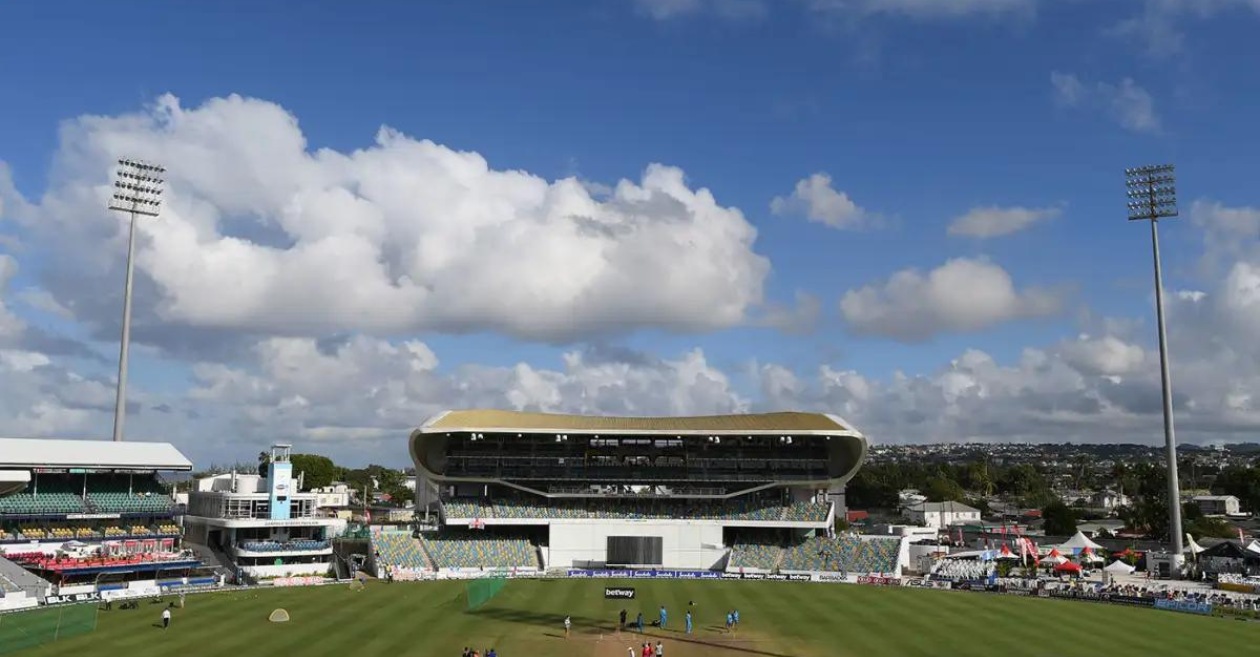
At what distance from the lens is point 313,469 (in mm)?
149625

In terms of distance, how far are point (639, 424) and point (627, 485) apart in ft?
23.6

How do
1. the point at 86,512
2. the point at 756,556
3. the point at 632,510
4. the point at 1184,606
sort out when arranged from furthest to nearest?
the point at 632,510 → the point at 756,556 → the point at 86,512 → the point at 1184,606

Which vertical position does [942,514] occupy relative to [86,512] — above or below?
below

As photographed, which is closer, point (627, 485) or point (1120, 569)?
point (1120, 569)

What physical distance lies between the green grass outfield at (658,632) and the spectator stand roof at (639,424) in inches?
887

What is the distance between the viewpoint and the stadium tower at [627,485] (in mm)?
82875

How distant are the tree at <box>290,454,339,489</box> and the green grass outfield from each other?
287 ft

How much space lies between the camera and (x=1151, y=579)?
7362 centimetres

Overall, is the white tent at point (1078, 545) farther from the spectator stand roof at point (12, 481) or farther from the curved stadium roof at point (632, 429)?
the spectator stand roof at point (12, 481)

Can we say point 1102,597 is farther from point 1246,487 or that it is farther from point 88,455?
point 1246,487

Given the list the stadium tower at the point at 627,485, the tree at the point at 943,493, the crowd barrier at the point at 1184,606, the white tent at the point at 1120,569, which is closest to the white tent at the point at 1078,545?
the white tent at the point at 1120,569

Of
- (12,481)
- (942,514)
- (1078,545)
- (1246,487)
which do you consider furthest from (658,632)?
(1246,487)

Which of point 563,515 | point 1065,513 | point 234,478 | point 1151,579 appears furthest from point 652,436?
point 1065,513

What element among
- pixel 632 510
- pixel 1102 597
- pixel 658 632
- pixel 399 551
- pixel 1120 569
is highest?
pixel 632 510
